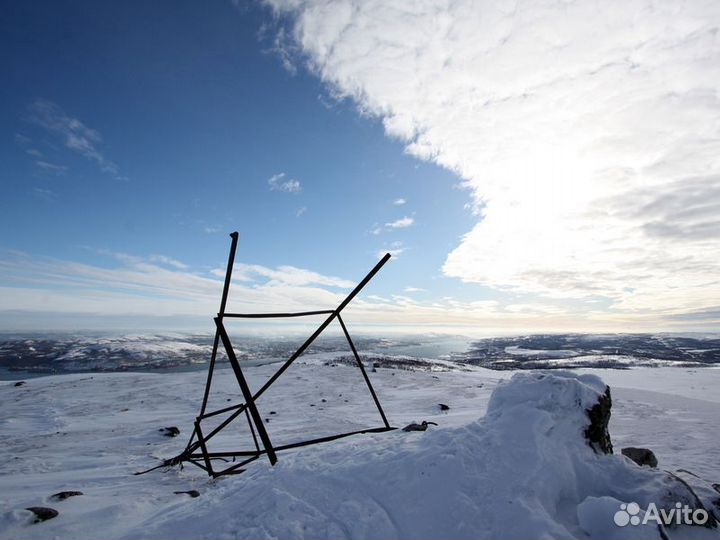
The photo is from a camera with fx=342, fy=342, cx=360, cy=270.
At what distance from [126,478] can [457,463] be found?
736cm

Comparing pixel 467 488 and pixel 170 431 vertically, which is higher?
pixel 467 488

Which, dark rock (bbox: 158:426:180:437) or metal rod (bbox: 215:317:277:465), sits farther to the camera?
dark rock (bbox: 158:426:180:437)

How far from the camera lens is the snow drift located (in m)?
3.91

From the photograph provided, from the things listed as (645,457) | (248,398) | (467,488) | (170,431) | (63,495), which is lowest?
(170,431)

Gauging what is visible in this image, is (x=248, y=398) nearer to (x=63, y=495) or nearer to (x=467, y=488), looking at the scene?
(x=467, y=488)

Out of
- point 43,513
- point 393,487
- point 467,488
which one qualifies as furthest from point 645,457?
point 43,513

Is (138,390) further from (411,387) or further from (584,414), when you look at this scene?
(584,414)

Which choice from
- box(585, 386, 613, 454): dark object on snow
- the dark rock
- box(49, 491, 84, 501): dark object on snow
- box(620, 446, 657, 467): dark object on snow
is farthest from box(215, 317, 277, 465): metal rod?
the dark rock

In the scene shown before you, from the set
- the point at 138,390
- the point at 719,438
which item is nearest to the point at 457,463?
the point at 719,438

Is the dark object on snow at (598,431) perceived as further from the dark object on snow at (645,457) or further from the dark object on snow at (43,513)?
the dark object on snow at (43,513)

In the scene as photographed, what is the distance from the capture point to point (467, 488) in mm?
4281

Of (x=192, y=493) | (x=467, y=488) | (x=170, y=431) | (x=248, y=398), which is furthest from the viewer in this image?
(x=170, y=431)

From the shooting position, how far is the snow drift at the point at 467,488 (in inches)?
154

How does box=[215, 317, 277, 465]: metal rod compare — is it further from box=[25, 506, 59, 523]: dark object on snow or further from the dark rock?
the dark rock
